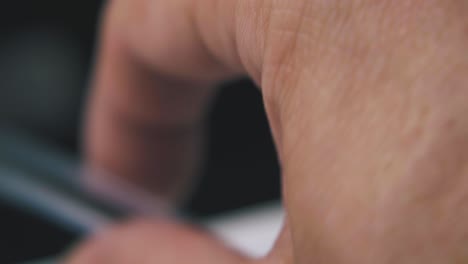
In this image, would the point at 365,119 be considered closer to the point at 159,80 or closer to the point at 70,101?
the point at 159,80

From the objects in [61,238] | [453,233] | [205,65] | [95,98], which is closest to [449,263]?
[453,233]

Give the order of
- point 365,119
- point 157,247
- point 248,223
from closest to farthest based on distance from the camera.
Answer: point 365,119 → point 157,247 → point 248,223

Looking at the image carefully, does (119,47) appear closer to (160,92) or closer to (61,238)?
(160,92)

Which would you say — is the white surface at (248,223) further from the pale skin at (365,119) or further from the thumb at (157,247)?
the pale skin at (365,119)

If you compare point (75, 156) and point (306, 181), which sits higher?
point (306, 181)

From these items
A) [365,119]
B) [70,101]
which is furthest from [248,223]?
[365,119]

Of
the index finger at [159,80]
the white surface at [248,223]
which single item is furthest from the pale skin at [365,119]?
the white surface at [248,223]
